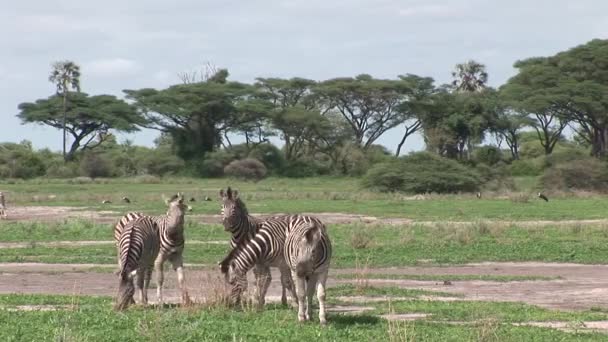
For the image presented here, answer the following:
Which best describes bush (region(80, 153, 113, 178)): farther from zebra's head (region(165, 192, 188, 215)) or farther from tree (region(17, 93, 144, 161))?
zebra's head (region(165, 192, 188, 215))

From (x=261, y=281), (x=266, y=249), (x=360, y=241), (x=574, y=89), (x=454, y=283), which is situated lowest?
(x=454, y=283)

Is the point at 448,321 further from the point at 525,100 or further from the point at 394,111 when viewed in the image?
the point at 394,111

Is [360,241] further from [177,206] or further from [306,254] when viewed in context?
[306,254]

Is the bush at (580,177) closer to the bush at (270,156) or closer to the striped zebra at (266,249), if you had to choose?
the bush at (270,156)

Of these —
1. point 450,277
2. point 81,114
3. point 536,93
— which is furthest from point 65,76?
point 450,277

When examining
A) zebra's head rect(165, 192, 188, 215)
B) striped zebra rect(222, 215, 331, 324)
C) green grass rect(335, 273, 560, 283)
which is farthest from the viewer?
green grass rect(335, 273, 560, 283)

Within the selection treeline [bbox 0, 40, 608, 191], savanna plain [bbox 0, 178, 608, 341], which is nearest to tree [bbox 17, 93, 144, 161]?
treeline [bbox 0, 40, 608, 191]

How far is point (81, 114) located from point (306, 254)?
2856 inches

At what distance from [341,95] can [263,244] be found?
69870 mm

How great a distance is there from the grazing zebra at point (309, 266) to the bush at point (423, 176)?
145ft

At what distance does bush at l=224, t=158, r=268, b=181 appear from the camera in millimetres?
75438

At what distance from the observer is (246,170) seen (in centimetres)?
7550

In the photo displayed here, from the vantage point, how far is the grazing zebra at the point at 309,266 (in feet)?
42.5

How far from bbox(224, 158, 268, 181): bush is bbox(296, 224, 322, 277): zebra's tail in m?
62.1
